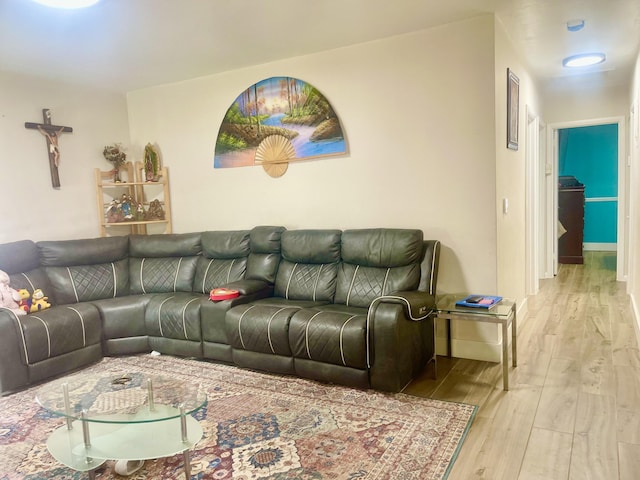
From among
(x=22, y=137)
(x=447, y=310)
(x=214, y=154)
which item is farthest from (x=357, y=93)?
(x=22, y=137)

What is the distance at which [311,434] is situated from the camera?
2.36 metres

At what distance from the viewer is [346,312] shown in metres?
2.98

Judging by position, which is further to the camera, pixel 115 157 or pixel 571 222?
pixel 571 222

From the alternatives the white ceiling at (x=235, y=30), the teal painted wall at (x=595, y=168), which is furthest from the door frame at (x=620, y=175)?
the teal painted wall at (x=595, y=168)

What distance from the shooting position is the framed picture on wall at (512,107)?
352 centimetres

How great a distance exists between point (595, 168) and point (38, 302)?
8.30 metres

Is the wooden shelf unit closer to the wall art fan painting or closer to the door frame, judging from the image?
the wall art fan painting

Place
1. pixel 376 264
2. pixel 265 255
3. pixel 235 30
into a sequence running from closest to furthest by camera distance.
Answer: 1. pixel 235 30
2. pixel 376 264
3. pixel 265 255

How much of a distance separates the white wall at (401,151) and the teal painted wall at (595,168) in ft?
17.7

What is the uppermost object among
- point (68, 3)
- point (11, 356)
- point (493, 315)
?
point (68, 3)

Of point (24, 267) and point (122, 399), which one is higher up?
point (24, 267)

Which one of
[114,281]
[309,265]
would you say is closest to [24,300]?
[114,281]

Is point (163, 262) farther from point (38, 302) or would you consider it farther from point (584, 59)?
point (584, 59)

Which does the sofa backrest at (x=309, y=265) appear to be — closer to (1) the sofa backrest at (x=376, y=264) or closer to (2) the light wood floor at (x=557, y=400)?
Result: (1) the sofa backrest at (x=376, y=264)
